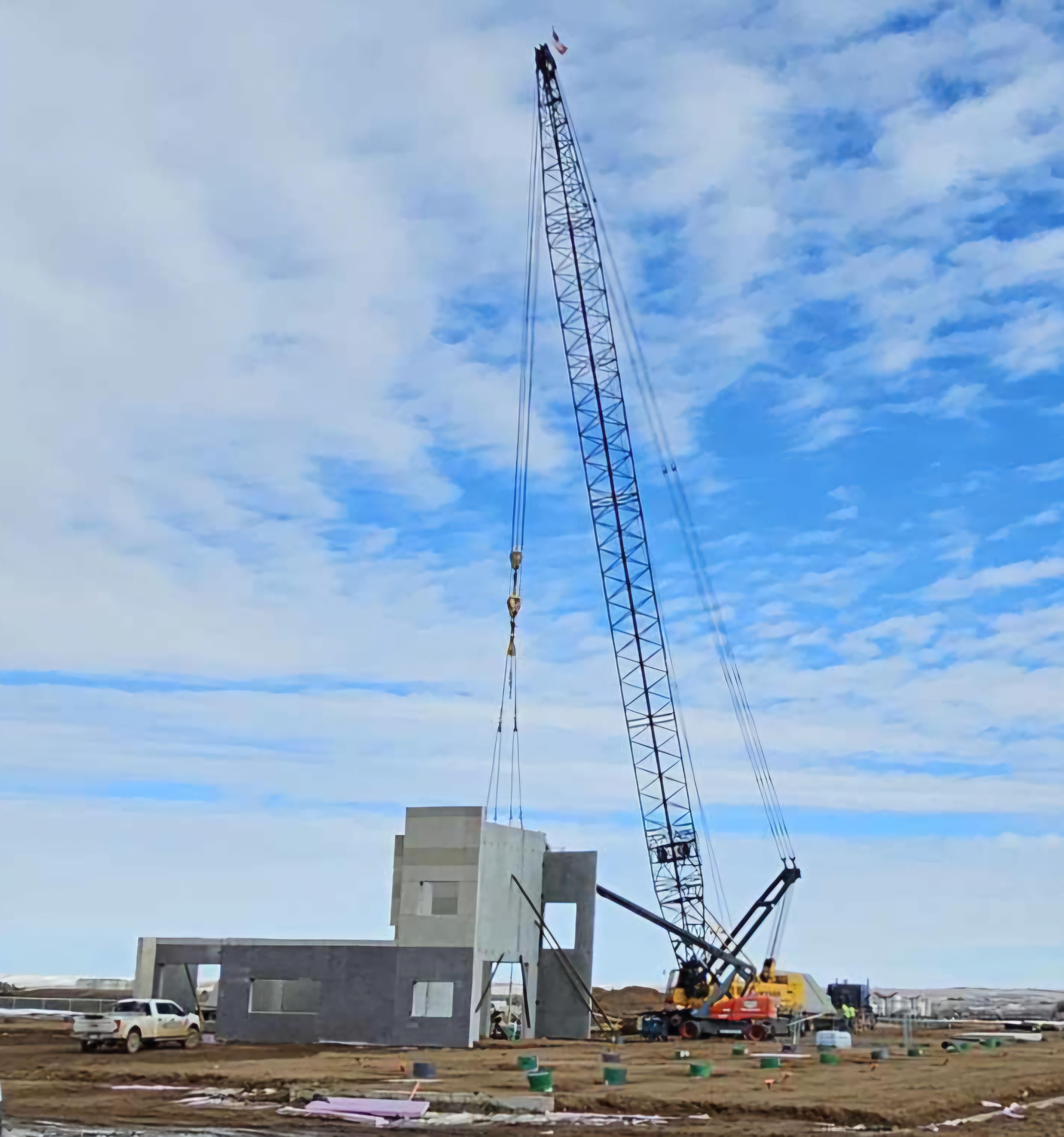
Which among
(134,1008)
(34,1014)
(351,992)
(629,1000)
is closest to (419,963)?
(351,992)

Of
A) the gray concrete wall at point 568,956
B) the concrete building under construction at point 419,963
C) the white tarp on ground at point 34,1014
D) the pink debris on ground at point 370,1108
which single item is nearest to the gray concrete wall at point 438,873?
the concrete building under construction at point 419,963

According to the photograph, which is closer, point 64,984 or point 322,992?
point 322,992

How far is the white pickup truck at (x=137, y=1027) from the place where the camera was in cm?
4522

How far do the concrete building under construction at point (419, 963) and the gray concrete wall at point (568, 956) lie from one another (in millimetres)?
79

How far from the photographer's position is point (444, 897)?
55.2m

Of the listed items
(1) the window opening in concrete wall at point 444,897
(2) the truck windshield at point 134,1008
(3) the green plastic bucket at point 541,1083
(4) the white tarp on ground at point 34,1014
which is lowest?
(3) the green plastic bucket at point 541,1083

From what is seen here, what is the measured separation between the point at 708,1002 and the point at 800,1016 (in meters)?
4.45

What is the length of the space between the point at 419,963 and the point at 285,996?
699 cm

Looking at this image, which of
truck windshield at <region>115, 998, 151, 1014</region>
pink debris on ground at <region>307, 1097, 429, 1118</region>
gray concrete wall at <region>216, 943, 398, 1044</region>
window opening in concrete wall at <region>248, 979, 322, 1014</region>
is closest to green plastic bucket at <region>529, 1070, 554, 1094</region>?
Result: pink debris on ground at <region>307, 1097, 429, 1118</region>

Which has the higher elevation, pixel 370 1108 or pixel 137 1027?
pixel 137 1027

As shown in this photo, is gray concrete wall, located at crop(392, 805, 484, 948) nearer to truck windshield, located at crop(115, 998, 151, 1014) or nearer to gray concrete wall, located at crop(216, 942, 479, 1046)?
gray concrete wall, located at crop(216, 942, 479, 1046)

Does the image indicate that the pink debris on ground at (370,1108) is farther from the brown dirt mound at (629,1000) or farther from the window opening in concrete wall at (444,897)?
the brown dirt mound at (629,1000)

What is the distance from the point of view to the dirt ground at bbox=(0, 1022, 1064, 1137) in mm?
26469

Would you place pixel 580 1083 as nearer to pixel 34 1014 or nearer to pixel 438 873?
pixel 438 873
